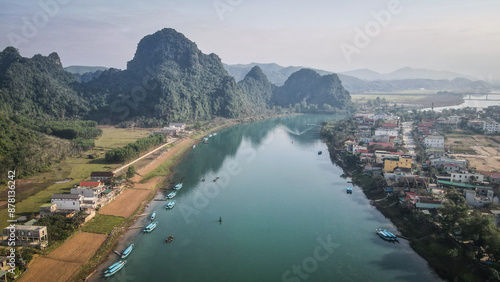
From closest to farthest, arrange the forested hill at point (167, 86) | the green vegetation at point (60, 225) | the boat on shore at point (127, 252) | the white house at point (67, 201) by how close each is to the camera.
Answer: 1. the boat on shore at point (127, 252)
2. the green vegetation at point (60, 225)
3. the white house at point (67, 201)
4. the forested hill at point (167, 86)

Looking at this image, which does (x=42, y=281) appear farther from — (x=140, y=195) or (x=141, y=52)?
(x=141, y=52)

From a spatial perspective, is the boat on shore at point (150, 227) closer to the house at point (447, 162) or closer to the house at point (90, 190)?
the house at point (90, 190)

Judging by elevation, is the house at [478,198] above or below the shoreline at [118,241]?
above

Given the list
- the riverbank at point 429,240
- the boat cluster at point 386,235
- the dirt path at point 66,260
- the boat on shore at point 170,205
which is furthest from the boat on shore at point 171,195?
the riverbank at point 429,240

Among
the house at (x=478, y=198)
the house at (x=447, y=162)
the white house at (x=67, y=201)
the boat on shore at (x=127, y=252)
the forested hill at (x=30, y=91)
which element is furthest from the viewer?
the forested hill at (x=30, y=91)

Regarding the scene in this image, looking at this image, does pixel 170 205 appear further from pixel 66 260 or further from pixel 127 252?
pixel 66 260

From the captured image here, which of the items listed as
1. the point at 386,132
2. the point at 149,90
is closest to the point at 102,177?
the point at 386,132
